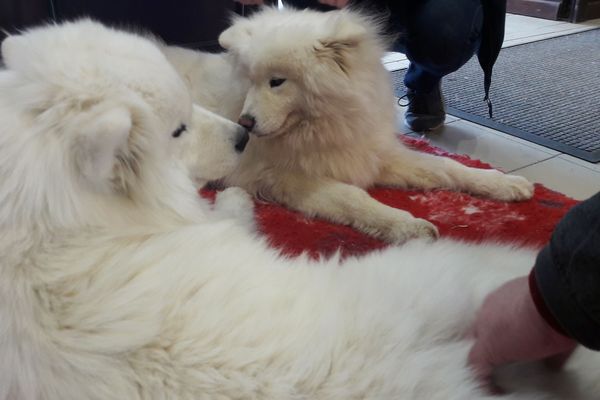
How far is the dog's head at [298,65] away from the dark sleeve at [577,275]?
1256 mm

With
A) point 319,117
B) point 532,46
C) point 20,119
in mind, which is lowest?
point 532,46

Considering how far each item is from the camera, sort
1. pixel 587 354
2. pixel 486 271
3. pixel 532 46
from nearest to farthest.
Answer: pixel 587 354 → pixel 486 271 → pixel 532 46

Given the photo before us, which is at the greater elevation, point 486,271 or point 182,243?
point 182,243

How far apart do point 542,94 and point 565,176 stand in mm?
1143

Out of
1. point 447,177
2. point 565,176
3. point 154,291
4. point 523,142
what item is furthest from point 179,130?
point 523,142

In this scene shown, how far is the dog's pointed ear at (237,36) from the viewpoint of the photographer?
2029 mm

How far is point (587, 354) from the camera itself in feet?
2.96

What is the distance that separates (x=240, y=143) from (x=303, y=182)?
566 mm

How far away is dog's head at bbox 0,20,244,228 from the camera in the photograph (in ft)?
2.79

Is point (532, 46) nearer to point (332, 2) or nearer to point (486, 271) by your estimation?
point (332, 2)

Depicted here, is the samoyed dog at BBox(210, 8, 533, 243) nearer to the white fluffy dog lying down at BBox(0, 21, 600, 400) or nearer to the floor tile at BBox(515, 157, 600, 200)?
the floor tile at BBox(515, 157, 600, 200)

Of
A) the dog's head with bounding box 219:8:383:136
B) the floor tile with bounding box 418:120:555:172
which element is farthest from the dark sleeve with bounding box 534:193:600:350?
the floor tile with bounding box 418:120:555:172

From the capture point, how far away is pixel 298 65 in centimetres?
190

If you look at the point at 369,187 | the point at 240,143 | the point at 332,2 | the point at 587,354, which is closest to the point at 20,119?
the point at 240,143
